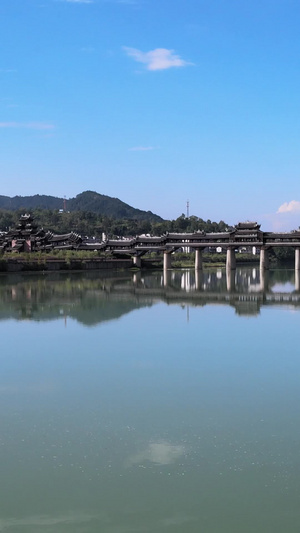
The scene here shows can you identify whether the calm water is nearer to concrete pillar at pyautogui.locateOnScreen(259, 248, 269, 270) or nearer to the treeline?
concrete pillar at pyautogui.locateOnScreen(259, 248, 269, 270)

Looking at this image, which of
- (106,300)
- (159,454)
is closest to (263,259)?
(106,300)

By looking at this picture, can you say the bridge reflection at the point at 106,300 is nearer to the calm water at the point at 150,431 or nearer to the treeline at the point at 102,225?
the calm water at the point at 150,431

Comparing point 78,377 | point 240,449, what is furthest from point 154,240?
point 240,449

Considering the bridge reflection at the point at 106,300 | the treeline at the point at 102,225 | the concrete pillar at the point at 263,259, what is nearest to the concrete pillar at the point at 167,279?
the bridge reflection at the point at 106,300

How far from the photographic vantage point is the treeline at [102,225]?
148250 mm

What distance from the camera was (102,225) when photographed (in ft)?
569

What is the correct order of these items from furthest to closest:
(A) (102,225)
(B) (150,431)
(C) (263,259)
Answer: (A) (102,225), (C) (263,259), (B) (150,431)

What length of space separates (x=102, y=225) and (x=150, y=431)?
540 feet

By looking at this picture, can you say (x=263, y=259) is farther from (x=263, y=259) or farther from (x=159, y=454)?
(x=159, y=454)

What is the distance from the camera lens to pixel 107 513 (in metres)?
7.30

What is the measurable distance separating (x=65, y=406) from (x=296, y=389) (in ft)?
18.8

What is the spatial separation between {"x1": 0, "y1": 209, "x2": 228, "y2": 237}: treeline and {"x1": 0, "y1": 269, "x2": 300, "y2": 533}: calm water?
120 metres

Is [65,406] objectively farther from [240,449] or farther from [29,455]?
[240,449]

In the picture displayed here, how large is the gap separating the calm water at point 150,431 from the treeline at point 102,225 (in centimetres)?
12039
